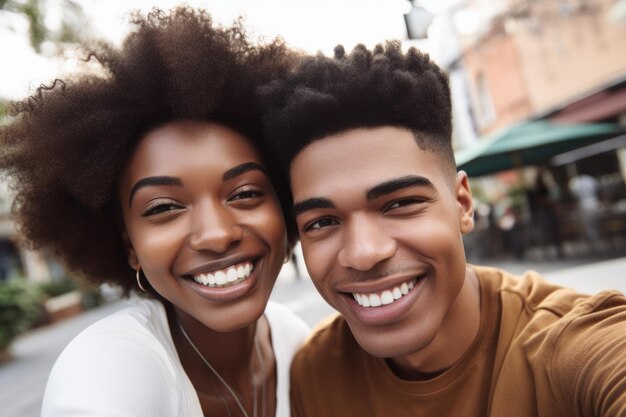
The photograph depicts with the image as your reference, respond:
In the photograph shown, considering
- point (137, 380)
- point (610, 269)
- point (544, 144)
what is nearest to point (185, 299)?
point (137, 380)

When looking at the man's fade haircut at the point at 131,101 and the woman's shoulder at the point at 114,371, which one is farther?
the man's fade haircut at the point at 131,101

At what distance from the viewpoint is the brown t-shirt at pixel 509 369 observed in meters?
1.44

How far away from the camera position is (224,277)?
198cm

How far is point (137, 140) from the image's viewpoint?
211cm

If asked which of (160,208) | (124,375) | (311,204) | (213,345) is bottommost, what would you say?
(213,345)

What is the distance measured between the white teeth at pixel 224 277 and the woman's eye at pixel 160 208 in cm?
28

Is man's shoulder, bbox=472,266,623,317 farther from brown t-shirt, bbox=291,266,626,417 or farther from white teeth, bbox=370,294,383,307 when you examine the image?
white teeth, bbox=370,294,383,307

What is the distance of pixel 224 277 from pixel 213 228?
0.66 feet

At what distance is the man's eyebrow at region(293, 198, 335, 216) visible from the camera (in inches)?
69.5

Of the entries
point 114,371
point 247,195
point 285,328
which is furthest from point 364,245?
point 285,328

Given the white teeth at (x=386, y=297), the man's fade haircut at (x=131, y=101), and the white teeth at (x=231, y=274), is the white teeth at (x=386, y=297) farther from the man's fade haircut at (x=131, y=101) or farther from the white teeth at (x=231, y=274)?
the man's fade haircut at (x=131, y=101)

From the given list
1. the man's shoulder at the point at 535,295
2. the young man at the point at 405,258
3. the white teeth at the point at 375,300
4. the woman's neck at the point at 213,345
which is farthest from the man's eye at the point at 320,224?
the woman's neck at the point at 213,345

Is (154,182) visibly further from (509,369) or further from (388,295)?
(509,369)

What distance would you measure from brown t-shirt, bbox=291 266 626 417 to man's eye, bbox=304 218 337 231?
572 millimetres
